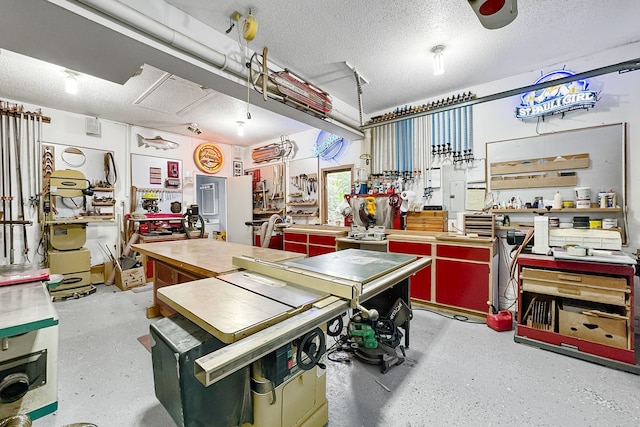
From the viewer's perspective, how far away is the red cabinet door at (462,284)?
3334 mm

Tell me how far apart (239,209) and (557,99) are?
631cm

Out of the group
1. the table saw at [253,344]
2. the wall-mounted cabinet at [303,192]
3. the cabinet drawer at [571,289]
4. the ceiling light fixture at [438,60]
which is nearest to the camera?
the table saw at [253,344]

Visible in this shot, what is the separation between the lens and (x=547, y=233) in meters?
2.86

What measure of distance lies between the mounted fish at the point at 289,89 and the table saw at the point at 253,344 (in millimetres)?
2134

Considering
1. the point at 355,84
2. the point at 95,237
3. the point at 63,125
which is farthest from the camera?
the point at 95,237

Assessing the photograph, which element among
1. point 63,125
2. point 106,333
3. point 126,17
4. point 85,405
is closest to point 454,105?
point 126,17

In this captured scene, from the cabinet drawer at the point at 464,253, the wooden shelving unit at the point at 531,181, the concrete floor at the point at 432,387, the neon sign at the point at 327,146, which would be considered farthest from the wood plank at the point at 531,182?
the neon sign at the point at 327,146

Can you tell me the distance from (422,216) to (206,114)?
4.16 metres

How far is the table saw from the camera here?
103 centimetres

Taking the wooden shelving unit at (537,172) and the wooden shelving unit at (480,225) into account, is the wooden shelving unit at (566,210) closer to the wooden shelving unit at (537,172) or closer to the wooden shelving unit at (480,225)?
the wooden shelving unit at (537,172)

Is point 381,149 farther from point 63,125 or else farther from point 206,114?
point 63,125

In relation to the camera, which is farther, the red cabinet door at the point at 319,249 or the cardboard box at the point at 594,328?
the red cabinet door at the point at 319,249

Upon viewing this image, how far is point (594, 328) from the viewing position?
8.11ft

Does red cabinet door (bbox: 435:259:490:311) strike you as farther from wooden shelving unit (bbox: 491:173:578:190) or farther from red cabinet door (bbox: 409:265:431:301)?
wooden shelving unit (bbox: 491:173:578:190)
